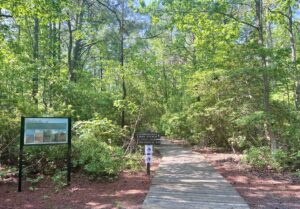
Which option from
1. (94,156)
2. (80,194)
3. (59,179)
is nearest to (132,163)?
(94,156)

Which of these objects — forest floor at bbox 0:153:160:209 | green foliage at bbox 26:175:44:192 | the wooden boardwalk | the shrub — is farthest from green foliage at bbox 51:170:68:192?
the shrub

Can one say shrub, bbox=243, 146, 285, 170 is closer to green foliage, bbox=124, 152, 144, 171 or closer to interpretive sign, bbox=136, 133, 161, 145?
interpretive sign, bbox=136, 133, 161, 145

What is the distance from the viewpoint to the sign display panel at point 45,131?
245 inches

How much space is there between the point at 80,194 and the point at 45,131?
173cm

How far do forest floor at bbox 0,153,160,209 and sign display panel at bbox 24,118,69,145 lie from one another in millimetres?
1024

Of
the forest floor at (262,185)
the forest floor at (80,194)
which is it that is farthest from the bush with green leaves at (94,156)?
the forest floor at (262,185)

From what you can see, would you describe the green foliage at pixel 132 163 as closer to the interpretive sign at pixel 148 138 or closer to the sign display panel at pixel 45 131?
the interpretive sign at pixel 148 138

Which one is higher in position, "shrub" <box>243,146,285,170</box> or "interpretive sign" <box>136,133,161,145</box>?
"interpretive sign" <box>136,133,161,145</box>

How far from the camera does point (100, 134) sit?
916cm

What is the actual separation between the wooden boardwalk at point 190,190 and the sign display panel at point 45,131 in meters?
2.49

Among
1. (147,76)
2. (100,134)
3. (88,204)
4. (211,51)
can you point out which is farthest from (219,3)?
(88,204)

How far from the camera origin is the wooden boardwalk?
4.96 metres

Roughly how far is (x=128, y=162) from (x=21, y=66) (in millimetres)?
4738

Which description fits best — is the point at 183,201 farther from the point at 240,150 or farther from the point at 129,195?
the point at 240,150
